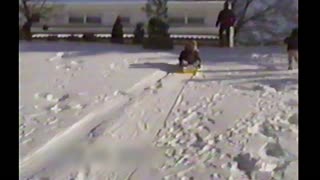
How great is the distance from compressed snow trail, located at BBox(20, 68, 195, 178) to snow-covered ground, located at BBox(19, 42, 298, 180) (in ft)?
0.04

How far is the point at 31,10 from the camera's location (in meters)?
26.8

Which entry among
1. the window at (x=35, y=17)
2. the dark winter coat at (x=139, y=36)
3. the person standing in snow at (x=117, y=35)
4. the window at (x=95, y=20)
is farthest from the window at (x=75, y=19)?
the dark winter coat at (x=139, y=36)

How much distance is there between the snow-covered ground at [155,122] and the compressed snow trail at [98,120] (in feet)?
0.04

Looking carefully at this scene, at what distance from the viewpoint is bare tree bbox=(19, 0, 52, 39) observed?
22.9m

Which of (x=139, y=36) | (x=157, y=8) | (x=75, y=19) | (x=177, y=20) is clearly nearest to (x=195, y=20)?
(x=177, y=20)

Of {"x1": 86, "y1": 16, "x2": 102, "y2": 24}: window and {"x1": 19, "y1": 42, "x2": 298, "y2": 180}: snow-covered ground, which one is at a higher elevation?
{"x1": 86, "y1": 16, "x2": 102, "y2": 24}: window

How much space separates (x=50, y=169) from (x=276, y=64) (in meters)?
8.59

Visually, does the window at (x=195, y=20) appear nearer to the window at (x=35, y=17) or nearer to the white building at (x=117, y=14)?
the white building at (x=117, y=14)

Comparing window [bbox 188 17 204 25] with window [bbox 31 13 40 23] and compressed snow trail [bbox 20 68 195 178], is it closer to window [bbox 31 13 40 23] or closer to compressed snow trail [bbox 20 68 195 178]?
window [bbox 31 13 40 23]

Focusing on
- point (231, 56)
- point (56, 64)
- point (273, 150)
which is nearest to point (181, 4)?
point (231, 56)

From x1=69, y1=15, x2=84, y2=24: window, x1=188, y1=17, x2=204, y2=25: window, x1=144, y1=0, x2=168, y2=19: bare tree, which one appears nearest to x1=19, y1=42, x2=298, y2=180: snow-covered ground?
x1=144, y1=0, x2=168, y2=19: bare tree

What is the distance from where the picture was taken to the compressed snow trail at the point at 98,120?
5484mm

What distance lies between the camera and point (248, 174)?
5.20 meters
